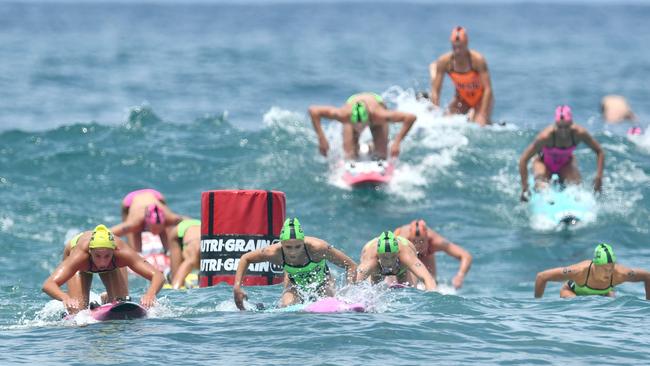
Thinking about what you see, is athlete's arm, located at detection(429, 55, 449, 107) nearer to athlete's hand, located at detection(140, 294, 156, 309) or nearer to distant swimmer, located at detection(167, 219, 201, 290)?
distant swimmer, located at detection(167, 219, 201, 290)

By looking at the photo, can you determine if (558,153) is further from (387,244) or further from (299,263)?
(299,263)

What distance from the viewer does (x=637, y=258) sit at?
2062cm

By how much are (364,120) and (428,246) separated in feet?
13.2

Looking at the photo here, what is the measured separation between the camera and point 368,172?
2289 centimetres

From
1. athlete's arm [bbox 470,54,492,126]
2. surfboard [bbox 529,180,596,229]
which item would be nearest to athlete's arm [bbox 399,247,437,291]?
surfboard [bbox 529,180,596,229]

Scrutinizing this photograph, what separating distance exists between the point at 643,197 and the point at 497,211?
2563 mm

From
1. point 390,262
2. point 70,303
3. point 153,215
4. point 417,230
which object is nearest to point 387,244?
point 390,262

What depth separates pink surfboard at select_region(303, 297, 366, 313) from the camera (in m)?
15.5

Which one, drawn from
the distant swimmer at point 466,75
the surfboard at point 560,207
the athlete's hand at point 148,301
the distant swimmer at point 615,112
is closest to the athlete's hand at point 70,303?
the athlete's hand at point 148,301

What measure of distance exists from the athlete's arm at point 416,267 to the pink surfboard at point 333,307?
2.87ft

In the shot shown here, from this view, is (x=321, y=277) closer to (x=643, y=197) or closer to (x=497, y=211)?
(x=497, y=211)

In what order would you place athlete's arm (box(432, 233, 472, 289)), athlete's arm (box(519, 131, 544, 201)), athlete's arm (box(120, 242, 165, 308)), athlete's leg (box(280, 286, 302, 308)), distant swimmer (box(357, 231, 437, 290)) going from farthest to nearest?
athlete's arm (box(519, 131, 544, 201)) < athlete's arm (box(432, 233, 472, 289)) < distant swimmer (box(357, 231, 437, 290)) < athlete's leg (box(280, 286, 302, 308)) < athlete's arm (box(120, 242, 165, 308))

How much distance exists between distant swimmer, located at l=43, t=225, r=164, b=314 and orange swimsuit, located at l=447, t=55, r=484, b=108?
10603 mm

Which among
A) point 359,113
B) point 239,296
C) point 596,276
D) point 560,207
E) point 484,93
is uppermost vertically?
point 484,93
